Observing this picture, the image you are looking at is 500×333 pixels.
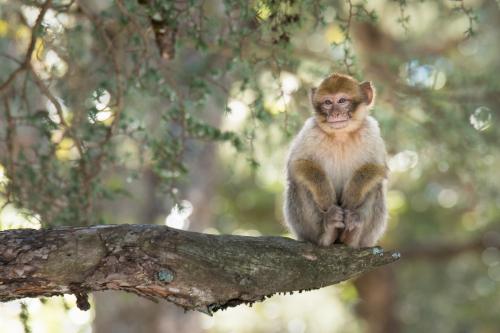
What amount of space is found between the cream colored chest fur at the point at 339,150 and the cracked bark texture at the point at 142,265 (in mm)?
1577

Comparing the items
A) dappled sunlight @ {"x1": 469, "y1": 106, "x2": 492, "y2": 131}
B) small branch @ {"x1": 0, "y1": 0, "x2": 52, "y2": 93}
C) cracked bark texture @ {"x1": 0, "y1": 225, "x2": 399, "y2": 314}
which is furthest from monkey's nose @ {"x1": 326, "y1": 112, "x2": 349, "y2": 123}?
small branch @ {"x1": 0, "y1": 0, "x2": 52, "y2": 93}

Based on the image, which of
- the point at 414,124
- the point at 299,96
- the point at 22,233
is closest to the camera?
the point at 22,233

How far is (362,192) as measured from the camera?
21.3ft

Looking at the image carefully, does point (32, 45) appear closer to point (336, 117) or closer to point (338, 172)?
point (336, 117)

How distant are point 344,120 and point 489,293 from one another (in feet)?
29.8

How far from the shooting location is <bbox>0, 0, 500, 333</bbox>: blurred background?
680 centimetres

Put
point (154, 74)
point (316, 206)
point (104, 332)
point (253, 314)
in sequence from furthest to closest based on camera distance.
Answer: point (253, 314)
point (104, 332)
point (154, 74)
point (316, 206)

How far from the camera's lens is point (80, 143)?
6754mm

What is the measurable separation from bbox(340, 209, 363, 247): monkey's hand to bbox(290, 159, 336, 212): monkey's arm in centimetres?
19

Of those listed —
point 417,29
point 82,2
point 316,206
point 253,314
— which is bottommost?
point 316,206

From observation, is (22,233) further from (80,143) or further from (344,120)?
(344,120)

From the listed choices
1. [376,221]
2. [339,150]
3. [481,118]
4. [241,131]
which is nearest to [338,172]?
[339,150]

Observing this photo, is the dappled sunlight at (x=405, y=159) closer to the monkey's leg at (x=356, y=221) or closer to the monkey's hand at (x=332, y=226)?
the monkey's leg at (x=356, y=221)

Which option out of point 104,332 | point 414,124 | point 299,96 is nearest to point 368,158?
point 299,96
